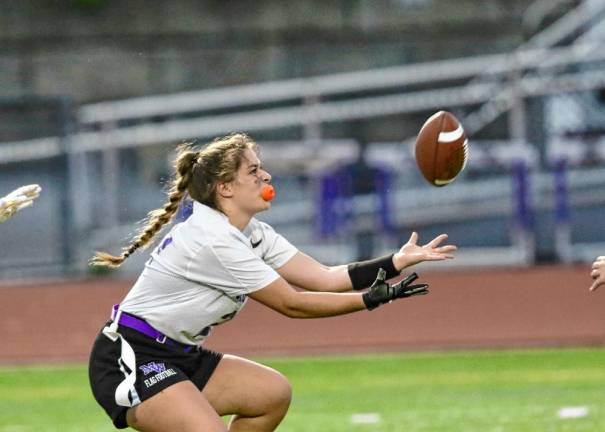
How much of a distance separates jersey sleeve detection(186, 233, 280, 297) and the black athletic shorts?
0.33 meters

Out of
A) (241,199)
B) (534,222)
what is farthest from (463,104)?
(241,199)

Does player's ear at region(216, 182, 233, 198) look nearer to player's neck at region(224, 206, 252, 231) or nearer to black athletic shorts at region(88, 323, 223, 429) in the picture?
player's neck at region(224, 206, 252, 231)

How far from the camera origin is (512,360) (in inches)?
527

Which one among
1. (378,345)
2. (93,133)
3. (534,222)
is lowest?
(378,345)

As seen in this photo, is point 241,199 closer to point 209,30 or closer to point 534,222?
point 534,222

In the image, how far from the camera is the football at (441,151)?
7.06 meters

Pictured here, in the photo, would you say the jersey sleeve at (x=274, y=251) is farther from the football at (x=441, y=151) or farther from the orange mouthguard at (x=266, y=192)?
the football at (x=441, y=151)

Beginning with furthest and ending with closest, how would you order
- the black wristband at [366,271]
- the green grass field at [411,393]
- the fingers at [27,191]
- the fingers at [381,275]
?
1. the green grass field at [411,393]
2. the fingers at [27,191]
3. the black wristband at [366,271]
4. the fingers at [381,275]

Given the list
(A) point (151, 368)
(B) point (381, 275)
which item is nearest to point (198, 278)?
(A) point (151, 368)

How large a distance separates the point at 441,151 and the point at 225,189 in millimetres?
1216

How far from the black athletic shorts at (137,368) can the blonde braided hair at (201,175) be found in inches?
14.8

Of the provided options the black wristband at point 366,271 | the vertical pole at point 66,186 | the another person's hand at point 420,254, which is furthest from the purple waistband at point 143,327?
the vertical pole at point 66,186

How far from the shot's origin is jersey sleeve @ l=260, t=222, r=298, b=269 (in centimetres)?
679

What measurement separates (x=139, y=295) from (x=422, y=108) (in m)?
11.2
